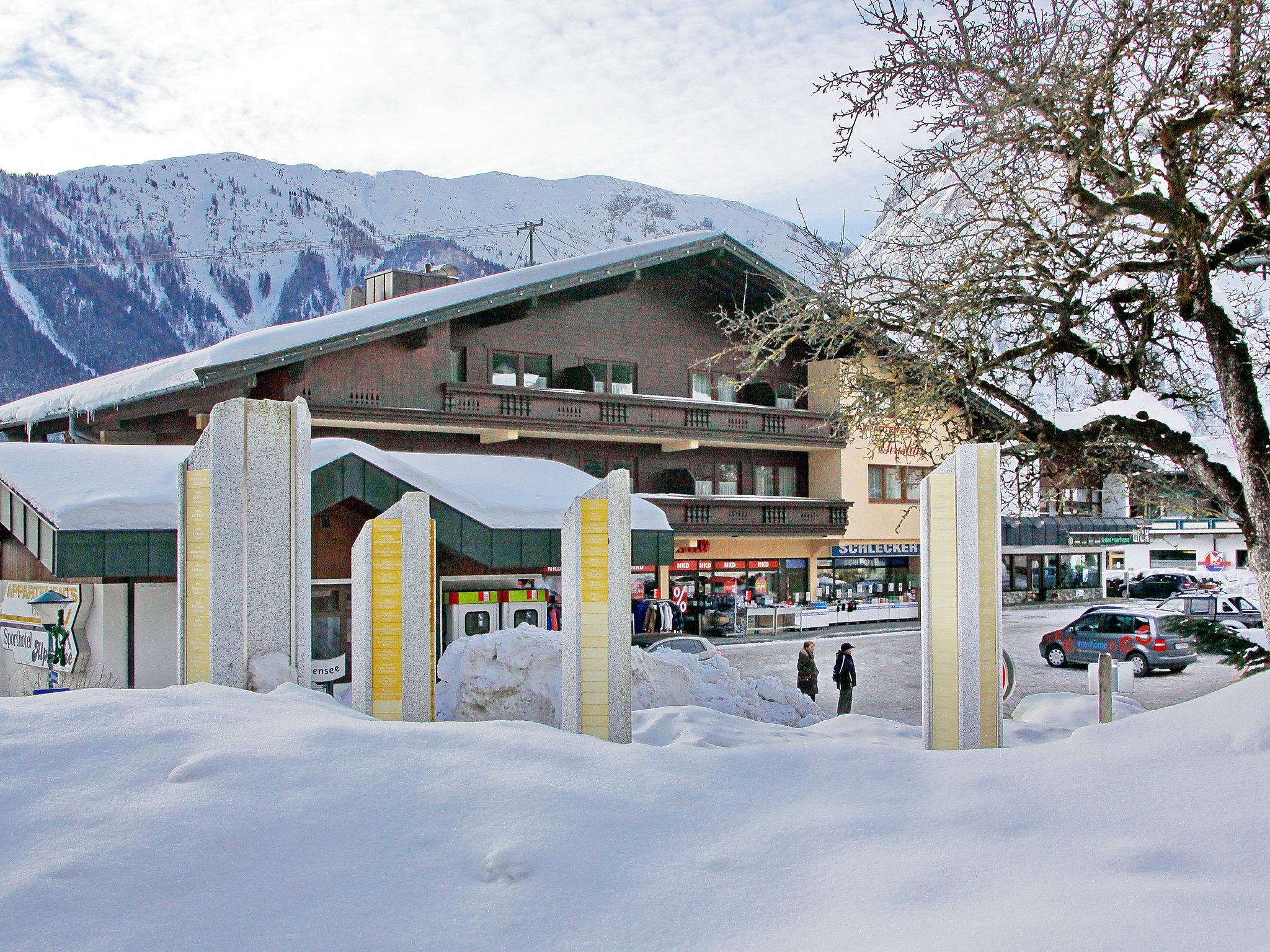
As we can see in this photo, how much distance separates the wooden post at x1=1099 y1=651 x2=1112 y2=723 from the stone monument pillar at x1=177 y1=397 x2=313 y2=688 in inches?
337

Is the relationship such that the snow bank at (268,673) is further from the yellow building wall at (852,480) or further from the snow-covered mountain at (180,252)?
the snow-covered mountain at (180,252)

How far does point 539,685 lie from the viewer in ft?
42.9

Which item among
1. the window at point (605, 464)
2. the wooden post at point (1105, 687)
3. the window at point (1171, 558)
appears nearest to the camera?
the wooden post at point (1105, 687)

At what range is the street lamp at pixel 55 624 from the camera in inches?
545

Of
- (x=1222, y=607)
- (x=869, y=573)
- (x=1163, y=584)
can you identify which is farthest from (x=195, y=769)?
(x=1163, y=584)

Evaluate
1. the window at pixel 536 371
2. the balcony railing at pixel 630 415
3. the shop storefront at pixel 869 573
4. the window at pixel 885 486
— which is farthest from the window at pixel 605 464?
the window at pixel 885 486

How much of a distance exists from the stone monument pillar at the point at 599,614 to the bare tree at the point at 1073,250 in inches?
98.9

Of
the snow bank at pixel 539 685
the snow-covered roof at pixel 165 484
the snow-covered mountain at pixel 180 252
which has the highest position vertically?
the snow-covered mountain at pixel 180 252

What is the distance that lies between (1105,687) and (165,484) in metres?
11.5

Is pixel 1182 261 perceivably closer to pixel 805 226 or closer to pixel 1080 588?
pixel 805 226

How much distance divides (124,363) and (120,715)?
128 m

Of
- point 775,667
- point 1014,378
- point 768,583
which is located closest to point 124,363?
point 768,583

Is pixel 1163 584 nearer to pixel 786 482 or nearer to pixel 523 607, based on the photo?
pixel 786 482

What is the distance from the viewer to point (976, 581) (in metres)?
8.43
